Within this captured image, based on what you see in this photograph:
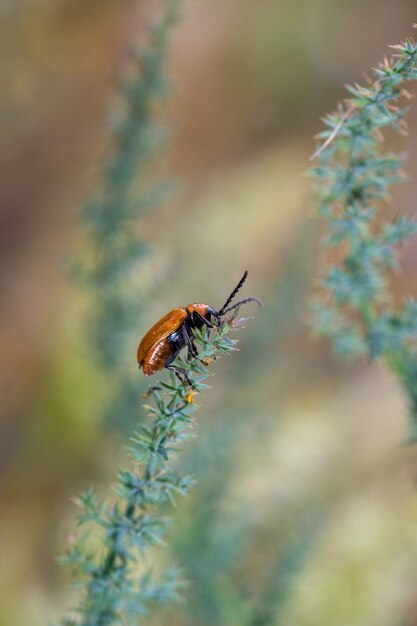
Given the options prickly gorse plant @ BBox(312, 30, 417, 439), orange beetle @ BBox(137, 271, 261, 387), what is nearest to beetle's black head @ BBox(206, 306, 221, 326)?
orange beetle @ BBox(137, 271, 261, 387)

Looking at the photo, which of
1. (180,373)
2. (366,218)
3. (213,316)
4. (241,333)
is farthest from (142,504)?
(241,333)

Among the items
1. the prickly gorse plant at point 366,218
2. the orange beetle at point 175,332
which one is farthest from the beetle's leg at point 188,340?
the prickly gorse plant at point 366,218

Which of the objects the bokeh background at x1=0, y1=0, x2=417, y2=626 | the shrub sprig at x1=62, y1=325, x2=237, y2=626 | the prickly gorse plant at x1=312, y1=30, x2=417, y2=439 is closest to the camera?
the shrub sprig at x1=62, y1=325, x2=237, y2=626

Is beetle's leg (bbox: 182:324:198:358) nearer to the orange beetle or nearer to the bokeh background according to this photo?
the orange beetle

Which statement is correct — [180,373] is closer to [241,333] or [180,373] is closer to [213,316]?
[213,316]

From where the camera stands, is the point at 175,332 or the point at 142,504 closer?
the point at 142,504

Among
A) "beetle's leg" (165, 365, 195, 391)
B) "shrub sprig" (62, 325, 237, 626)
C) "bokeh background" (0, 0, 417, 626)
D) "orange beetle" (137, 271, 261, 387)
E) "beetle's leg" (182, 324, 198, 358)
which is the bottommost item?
"shrub sprig" (62, 325, 237, 626)

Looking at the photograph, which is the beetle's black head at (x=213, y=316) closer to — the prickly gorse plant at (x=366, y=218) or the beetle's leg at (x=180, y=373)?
the beetle's leg at (x=180, y=373)

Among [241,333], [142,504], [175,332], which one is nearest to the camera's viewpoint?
[142,504]
